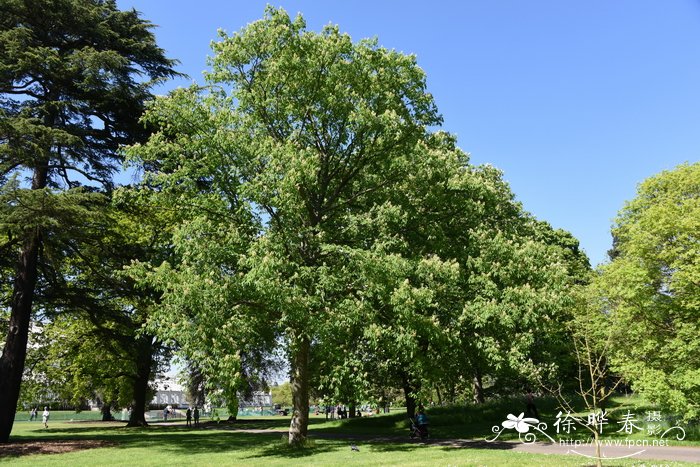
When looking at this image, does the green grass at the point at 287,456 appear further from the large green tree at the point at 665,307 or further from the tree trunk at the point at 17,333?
the large green tree at the point at 665,307

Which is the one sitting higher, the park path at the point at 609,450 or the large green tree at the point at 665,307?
the large green tree at the point at 665,307

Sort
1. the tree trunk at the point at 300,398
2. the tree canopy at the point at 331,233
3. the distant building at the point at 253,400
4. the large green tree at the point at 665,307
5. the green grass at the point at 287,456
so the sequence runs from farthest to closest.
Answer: the distant building at the point at 253,400, the tree trunk at the point at 300,398, the large green tree at the point at 665,307, the tree canopy at the point at 331,233, the green grass at the point at 287,456

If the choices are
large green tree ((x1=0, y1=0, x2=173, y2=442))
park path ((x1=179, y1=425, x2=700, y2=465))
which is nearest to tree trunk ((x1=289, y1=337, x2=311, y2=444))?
park path ((x1=179, y1=425, x2=700, y2=465))

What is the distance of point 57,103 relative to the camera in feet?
74.8

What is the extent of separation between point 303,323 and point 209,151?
722cm

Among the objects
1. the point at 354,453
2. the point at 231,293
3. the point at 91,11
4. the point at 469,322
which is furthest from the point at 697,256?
the point at 91,11

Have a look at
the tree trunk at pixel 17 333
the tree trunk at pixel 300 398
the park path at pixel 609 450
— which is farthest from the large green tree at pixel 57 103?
the park path at pixel 609 450

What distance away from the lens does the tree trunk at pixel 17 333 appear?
21.2m

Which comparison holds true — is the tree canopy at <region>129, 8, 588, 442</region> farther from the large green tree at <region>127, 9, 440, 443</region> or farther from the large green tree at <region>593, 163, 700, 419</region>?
the large green tree at <region>593, 163, 700, 419</region>

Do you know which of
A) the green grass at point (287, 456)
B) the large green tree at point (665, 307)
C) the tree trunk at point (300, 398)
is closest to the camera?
the green grass at point (287, 456)

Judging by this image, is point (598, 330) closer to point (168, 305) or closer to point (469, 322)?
point (469, 322)

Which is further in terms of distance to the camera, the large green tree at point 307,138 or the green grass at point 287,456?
the large green tree at point 307,138

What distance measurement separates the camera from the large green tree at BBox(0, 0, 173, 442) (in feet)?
68.8

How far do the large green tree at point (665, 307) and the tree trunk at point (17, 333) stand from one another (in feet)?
76.8
